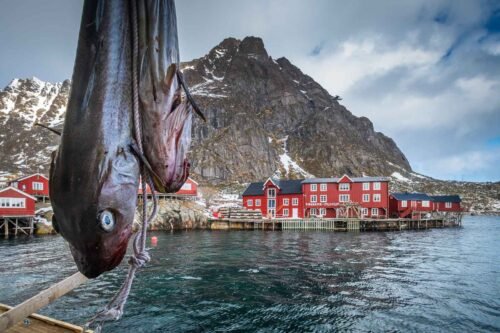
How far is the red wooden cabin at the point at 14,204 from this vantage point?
41906 mm

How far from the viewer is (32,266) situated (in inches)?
816

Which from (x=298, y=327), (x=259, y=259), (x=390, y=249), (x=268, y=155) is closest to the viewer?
(x=298, y=327)

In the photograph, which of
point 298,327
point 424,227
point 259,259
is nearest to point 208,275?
point 259,259

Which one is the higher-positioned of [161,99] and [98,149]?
[161,99]

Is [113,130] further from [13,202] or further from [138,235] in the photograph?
[13,202]

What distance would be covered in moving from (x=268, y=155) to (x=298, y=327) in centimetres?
18163

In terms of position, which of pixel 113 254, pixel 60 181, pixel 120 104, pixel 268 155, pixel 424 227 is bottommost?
pixel 424 227

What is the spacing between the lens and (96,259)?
5.09 feet

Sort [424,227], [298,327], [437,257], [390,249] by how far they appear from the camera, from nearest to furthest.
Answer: [298,327], [437,257], [390,249], [424,227]

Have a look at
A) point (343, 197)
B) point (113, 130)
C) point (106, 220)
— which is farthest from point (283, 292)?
point (343, 197)

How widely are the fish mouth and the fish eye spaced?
5.0 inches

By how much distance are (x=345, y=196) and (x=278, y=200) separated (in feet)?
46.2

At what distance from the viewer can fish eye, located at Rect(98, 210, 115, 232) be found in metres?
1.48

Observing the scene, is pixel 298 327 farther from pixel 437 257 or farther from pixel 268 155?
pixel 268 155
